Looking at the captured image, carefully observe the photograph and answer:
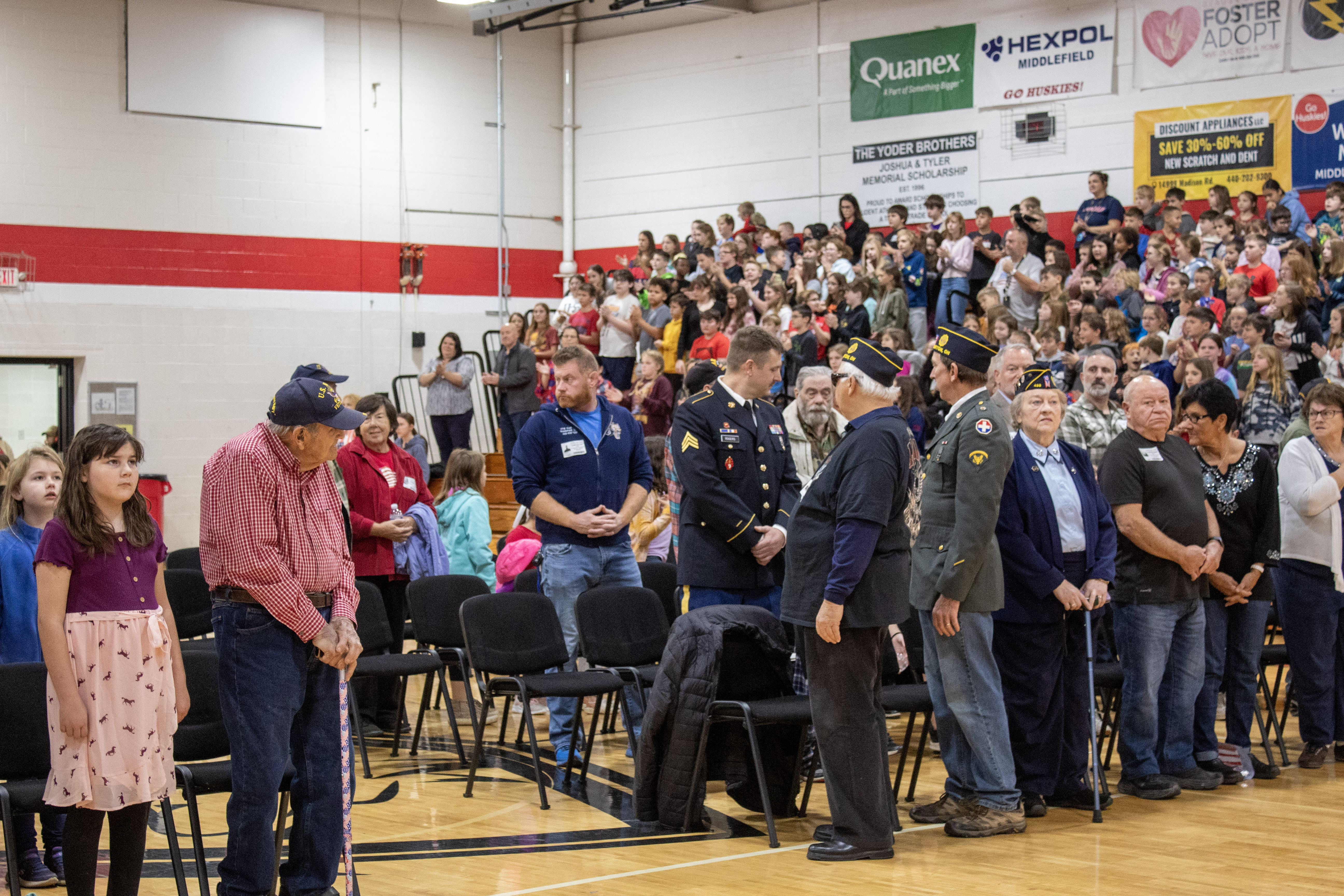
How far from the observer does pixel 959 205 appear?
48.4 ft

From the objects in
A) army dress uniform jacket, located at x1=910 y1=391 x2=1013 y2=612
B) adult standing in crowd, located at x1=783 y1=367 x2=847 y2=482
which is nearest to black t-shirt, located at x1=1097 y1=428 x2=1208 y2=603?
army dress uniform jacket, located at x1=910 y1=391 x2=1013 y2=612

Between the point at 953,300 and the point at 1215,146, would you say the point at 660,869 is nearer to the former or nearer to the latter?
the point at 953,300

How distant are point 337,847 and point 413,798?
1700 mm

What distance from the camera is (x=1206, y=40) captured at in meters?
13.1

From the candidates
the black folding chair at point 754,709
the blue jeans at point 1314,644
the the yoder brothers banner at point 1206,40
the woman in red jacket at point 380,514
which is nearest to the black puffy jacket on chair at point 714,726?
the black folding chair at point 754,709

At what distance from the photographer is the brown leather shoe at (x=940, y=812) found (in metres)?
5.14

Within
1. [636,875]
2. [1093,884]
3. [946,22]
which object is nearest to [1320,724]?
[1093,884]

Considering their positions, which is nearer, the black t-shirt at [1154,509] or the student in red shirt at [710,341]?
the black t-shirt at [1154,509]

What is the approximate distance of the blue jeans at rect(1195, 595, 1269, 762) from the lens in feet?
19.5

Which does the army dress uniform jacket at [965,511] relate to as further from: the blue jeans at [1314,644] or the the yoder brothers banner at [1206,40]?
the the yoder brothers banner at [1206,40]

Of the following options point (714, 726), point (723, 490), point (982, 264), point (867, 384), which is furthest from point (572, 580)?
point (982, 264)

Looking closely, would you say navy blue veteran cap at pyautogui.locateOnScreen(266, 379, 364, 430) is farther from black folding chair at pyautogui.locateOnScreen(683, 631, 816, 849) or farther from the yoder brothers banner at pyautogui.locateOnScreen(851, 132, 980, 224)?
the yoder brothers banner at pyautogui.locateOnScreen(851, 132, 980, 224)

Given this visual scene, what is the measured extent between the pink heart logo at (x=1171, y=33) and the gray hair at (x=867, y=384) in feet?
32.4

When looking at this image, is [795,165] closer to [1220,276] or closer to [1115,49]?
[1115,49]
